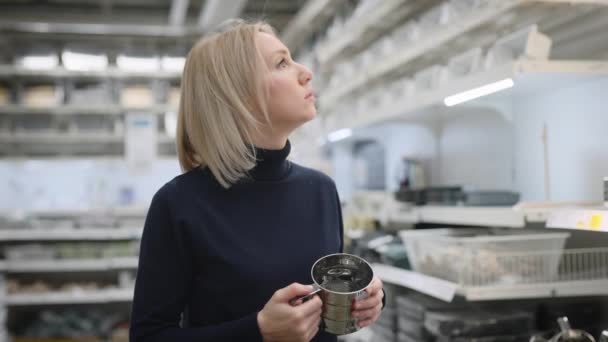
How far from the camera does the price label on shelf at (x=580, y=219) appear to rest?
1495 millimetres

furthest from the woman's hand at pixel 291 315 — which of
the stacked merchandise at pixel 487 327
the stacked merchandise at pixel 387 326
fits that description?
the stacked merchandise at pixel 387 326

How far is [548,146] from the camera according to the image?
2318 millimetres

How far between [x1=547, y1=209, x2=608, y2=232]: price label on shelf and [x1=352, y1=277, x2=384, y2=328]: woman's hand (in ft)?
2.08

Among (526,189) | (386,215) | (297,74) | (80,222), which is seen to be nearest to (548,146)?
(526,189)

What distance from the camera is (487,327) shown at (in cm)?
202

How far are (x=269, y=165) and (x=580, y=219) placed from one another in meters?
0.84

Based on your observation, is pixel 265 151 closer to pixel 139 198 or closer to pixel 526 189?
pixel 526 189

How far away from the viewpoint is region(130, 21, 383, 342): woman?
1.26m

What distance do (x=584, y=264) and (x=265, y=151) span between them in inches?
48.2

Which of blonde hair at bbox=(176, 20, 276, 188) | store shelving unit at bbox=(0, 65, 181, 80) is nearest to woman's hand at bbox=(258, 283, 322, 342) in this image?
blonde hair at bbox=(176, 20, 276, 188)

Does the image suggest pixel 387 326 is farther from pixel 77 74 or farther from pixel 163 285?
pixel 77 74

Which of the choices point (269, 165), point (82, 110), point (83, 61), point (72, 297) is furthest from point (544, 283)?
point (83, 61)

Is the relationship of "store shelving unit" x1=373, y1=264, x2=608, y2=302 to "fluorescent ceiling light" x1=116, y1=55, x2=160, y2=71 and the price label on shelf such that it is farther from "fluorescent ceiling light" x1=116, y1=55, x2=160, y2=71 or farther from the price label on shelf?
"fluorescent ceiling light" x1=116, y1=55, x2=160, y2=71

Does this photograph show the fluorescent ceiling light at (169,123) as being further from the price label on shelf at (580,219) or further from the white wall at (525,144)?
the price label on shelf at (580,219)
